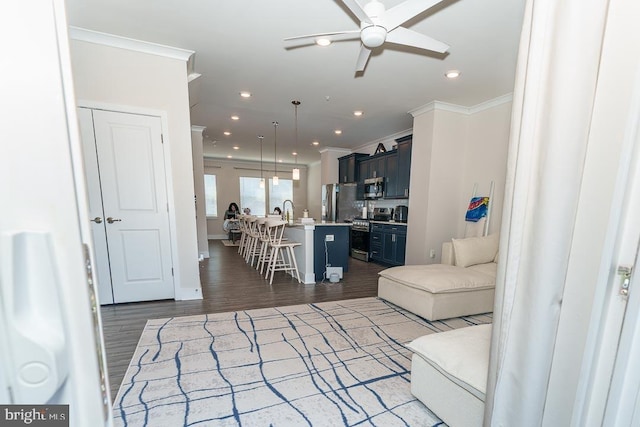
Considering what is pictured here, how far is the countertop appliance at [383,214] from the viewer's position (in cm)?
582

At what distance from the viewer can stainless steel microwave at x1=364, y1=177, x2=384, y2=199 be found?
574cm

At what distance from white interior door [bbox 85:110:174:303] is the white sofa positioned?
2709mm

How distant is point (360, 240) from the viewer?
19.2ft

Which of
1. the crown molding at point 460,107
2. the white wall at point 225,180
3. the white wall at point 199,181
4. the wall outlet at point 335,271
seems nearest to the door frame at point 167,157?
the wall outlet at point 335,271

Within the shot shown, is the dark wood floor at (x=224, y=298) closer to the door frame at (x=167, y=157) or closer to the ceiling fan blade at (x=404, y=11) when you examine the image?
the door frame at (x=167, y=157)

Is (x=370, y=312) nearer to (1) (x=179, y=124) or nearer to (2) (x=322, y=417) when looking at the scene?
(2) (x=322, y=417)

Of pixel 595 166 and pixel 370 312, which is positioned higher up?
pixel 595 166

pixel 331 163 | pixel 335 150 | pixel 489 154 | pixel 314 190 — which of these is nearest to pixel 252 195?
pixel 314 190

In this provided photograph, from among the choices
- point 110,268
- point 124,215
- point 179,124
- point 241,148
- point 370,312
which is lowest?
point 370,312

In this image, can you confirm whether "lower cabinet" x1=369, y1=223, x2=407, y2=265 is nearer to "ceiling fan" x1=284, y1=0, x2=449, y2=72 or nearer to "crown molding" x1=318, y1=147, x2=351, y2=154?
"crown molding" x1=318, y1=147, x2=351, y2=154

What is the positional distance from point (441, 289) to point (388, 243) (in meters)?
2.52

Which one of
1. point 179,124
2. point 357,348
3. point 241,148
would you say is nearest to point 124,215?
point 179,124

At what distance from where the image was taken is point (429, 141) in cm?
414

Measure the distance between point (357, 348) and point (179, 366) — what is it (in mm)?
1362
